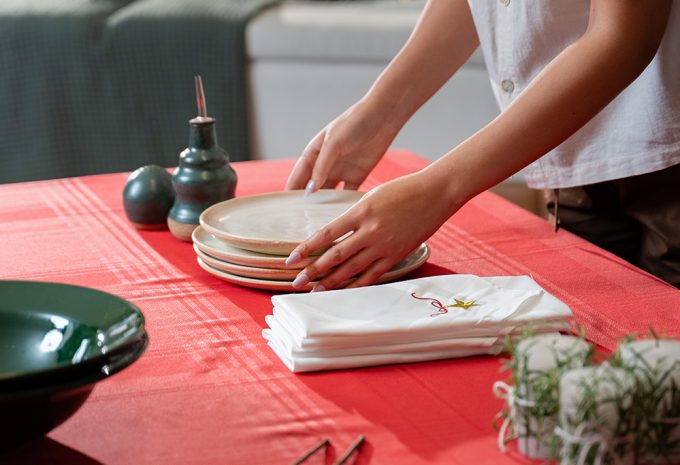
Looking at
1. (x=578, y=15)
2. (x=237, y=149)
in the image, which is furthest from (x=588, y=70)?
(x=237, y=149)

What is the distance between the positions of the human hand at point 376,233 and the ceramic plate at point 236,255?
0.09 ft

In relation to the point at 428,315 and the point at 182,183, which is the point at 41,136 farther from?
the point at 428,315

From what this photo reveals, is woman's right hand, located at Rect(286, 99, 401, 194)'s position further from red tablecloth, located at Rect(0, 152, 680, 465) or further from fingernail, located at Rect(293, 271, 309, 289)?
fingernail, located at Rect(293, 271, 309, 289)

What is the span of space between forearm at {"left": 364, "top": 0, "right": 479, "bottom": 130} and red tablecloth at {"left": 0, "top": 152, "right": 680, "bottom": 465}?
0.74ft

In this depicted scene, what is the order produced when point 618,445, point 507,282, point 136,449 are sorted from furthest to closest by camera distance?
point 507,282
point 136,449
point 618,445

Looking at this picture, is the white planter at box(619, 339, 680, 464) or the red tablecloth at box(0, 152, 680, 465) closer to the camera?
the white planter at box(619, 339, 680, 464)

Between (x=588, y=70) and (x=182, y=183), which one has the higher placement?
(x=588, y=70)

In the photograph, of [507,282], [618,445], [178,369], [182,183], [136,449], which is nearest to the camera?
[618,445]

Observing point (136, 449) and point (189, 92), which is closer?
point (136, 449)

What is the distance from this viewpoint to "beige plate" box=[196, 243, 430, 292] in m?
1.20

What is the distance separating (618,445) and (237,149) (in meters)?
2.83

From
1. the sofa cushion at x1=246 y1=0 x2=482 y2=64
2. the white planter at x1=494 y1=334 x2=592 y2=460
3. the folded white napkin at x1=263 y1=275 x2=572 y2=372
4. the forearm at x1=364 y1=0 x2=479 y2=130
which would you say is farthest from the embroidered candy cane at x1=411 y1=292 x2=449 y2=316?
the sofa cushion at x1=246 y1=0 x2=482 y2=64

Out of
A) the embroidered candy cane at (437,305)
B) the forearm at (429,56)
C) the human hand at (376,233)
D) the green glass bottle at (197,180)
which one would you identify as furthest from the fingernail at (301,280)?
the forearm at (429,56)

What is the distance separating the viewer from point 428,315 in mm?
Result: 1030
